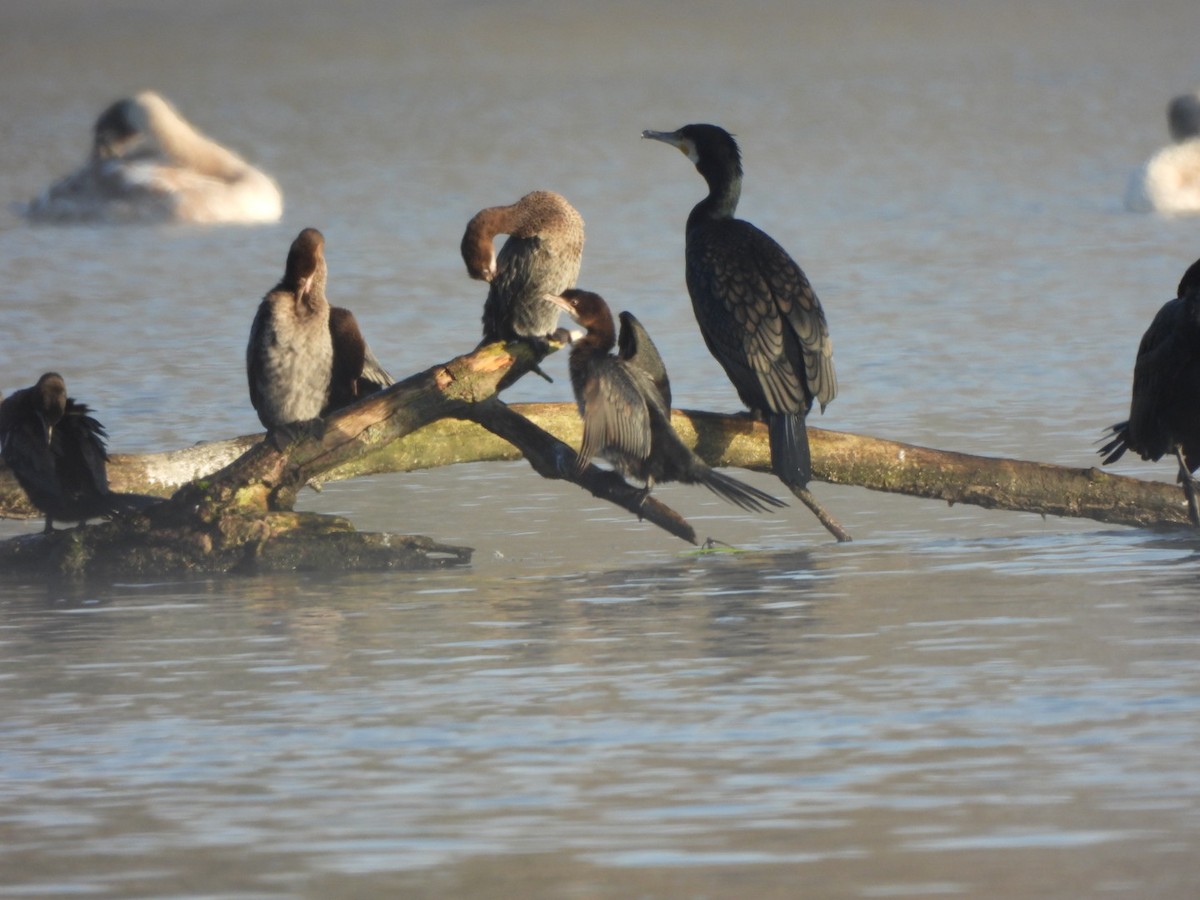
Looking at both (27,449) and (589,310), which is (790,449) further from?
(27,449)

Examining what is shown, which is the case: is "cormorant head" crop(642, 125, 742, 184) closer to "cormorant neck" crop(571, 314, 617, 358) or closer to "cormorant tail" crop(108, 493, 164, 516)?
"cormorant neck" crop(571, 314, 617, 358)

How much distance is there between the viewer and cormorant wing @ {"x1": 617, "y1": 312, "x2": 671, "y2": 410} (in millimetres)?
7551

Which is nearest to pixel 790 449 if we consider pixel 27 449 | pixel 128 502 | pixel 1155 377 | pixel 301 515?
pixel 1155 377

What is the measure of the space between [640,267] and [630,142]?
18.1 metres

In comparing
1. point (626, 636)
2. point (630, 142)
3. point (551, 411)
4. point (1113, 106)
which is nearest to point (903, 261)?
point (551, 411)

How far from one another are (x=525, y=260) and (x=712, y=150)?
0.99 metres

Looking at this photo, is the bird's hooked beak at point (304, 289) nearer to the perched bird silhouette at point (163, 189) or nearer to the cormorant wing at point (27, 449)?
the cormorant wing at point (27, 449)

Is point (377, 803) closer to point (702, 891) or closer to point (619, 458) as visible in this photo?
point (702, 891)

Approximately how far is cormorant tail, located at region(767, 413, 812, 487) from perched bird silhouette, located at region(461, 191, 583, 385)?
89 cm

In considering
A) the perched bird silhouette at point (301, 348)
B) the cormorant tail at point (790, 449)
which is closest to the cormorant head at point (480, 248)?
the perched bird silhouette at point (301, 348)

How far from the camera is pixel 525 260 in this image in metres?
8.39

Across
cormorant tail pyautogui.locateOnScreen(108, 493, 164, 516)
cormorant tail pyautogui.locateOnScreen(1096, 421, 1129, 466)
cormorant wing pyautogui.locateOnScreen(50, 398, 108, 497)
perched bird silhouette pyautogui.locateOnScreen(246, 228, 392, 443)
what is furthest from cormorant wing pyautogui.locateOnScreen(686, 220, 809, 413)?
cormorant wing pyautogui.locateOnScreen(50, 398, 108, 497)

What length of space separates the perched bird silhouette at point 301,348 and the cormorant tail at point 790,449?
1.36 metres

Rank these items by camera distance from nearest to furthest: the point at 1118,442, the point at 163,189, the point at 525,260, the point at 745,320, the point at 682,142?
the point at 745,320 → the point at 1118,442 → the point at 525,260 → the point at 682,142 → the point at 163,189
